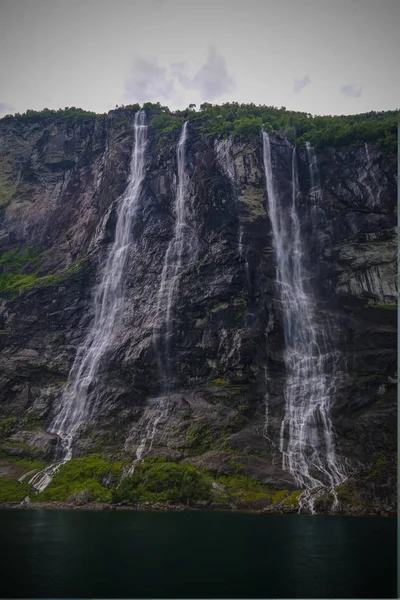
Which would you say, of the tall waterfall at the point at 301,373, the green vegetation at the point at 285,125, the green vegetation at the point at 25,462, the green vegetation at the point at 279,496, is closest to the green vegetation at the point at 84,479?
the green vegetation at the point at 25,462

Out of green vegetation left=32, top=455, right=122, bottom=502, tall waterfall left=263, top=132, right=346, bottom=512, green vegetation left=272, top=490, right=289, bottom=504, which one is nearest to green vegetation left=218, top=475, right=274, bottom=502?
green vegetation left=272, top=490, right=289, bottom=504

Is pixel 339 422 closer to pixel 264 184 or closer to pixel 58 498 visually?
pixel 58 498

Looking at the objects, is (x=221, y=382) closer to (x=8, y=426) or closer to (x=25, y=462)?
(x=25, y=462)

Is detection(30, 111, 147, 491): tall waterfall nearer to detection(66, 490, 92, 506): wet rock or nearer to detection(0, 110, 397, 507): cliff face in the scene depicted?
detection(0, 110, 397, 507): cliff face

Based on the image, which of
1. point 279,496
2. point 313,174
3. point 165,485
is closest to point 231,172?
point 313,174

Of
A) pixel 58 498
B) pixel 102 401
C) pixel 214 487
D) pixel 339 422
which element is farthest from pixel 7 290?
pixel 339 422

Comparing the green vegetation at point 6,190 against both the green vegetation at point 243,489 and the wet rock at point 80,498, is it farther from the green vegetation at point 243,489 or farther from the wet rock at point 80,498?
the green vegetation at point 243,489
